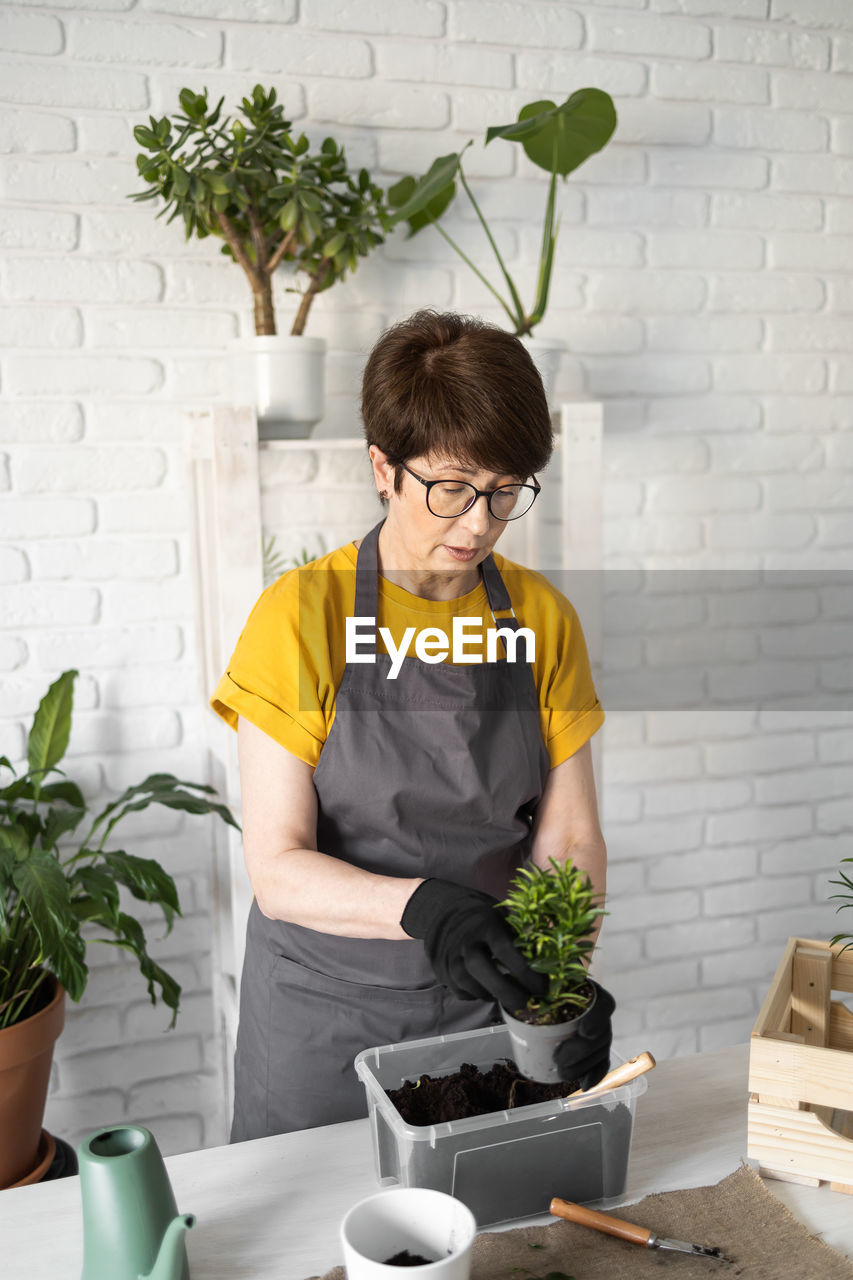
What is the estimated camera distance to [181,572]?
7.16 ft

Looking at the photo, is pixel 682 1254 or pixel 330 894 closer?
pixel 682 1254

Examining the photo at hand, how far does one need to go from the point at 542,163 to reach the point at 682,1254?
5.93 feet

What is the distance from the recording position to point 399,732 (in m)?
1.53

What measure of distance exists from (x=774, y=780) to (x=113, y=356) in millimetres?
1770

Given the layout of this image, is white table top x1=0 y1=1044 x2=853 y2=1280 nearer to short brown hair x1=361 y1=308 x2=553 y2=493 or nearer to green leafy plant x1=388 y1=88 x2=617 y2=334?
short brown hair x1=361 y1=308 x2=553 y2=493

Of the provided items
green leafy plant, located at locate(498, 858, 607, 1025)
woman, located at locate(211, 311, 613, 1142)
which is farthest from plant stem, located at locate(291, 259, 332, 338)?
green leafy plant, located at locate(498, 858, 607, 1025)

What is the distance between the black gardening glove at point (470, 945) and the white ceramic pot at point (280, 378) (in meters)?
1.03

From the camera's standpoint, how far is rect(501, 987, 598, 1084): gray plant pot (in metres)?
0.96

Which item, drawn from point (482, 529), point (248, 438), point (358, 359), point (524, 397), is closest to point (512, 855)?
point (482, 529)

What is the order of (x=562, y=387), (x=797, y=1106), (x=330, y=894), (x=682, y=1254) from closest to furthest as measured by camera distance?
(x=682, y=1254) → (x=797, y=1106) → (x=330, y=894) → (x=562, y=387)

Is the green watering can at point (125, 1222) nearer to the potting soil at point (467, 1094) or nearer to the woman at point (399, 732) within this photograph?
the potting soil at point (467, 1094)

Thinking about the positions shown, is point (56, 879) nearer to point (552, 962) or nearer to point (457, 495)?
point (457, 495)

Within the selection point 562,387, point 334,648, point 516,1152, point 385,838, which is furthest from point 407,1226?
point 562,387

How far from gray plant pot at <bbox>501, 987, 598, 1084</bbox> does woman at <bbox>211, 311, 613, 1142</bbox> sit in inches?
13.9
